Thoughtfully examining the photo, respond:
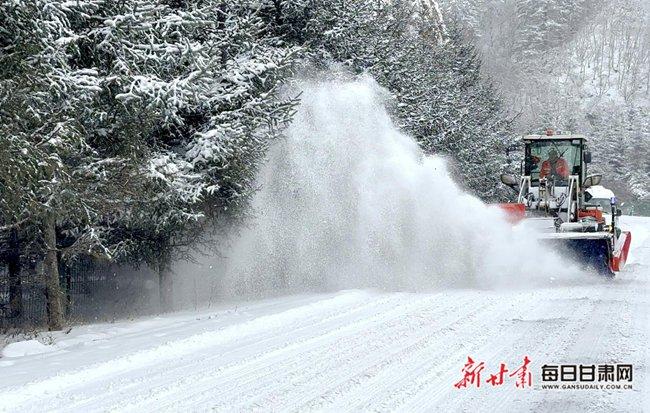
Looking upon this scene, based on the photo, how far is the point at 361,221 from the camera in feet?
42.3

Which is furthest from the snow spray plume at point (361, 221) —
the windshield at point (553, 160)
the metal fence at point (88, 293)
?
the windshield at point (553, 160)

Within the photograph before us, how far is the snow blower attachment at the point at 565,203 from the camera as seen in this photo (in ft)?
41.0

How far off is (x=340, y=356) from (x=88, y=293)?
10316mm

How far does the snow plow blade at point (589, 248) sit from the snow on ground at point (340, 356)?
2.05m

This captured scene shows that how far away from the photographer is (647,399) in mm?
5109

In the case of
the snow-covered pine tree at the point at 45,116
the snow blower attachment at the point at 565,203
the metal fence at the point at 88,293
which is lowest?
the metal fence at the point at 88,293

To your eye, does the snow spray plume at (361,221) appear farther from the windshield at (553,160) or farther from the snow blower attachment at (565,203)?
the windshield at (553,160)

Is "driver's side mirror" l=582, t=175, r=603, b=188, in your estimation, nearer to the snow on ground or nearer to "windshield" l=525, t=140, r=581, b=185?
"windshield" l=525, t=140, r=581, b=185

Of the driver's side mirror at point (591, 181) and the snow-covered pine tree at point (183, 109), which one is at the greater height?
the snow-covered pine tree at point (183, 109)

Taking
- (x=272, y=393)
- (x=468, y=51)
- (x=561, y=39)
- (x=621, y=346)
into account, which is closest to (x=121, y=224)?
(x=272, y=393)

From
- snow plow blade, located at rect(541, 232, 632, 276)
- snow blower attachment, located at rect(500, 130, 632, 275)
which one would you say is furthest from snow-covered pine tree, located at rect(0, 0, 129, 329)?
snow plow blade, located at rect(541, 232, 632, 276)

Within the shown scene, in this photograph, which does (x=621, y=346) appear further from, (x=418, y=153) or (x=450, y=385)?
(x=418, y=153)

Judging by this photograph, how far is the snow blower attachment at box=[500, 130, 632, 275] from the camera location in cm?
1250

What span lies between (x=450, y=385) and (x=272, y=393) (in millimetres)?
1408
